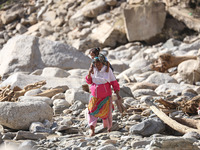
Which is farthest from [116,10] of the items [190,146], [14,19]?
[190,146]

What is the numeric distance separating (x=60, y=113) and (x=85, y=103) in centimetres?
61

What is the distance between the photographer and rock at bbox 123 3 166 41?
15297 millimetres

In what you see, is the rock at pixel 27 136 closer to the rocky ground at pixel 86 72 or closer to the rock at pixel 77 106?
the rocky ground at pixel 86 72

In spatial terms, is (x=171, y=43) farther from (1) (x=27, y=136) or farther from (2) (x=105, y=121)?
(1) (x=27, y=136)

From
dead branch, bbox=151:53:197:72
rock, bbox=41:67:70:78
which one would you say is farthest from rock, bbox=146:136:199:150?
dead branch, bbox=151:53:197:72

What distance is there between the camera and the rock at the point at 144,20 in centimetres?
1530

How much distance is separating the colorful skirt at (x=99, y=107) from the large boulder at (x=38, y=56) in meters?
5.58

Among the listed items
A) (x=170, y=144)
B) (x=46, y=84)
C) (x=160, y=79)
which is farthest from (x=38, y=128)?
(x=160, y=79)

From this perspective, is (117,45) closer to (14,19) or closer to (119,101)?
(14,19)

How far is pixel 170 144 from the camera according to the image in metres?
2.67

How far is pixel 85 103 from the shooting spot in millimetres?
6281

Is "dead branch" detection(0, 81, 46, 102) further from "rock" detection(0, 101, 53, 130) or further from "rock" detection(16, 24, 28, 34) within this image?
"rock" detection(16, 24, 28, 34)

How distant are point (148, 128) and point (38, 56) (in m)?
6.49

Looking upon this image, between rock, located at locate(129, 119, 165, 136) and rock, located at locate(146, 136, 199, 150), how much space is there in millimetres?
1051
